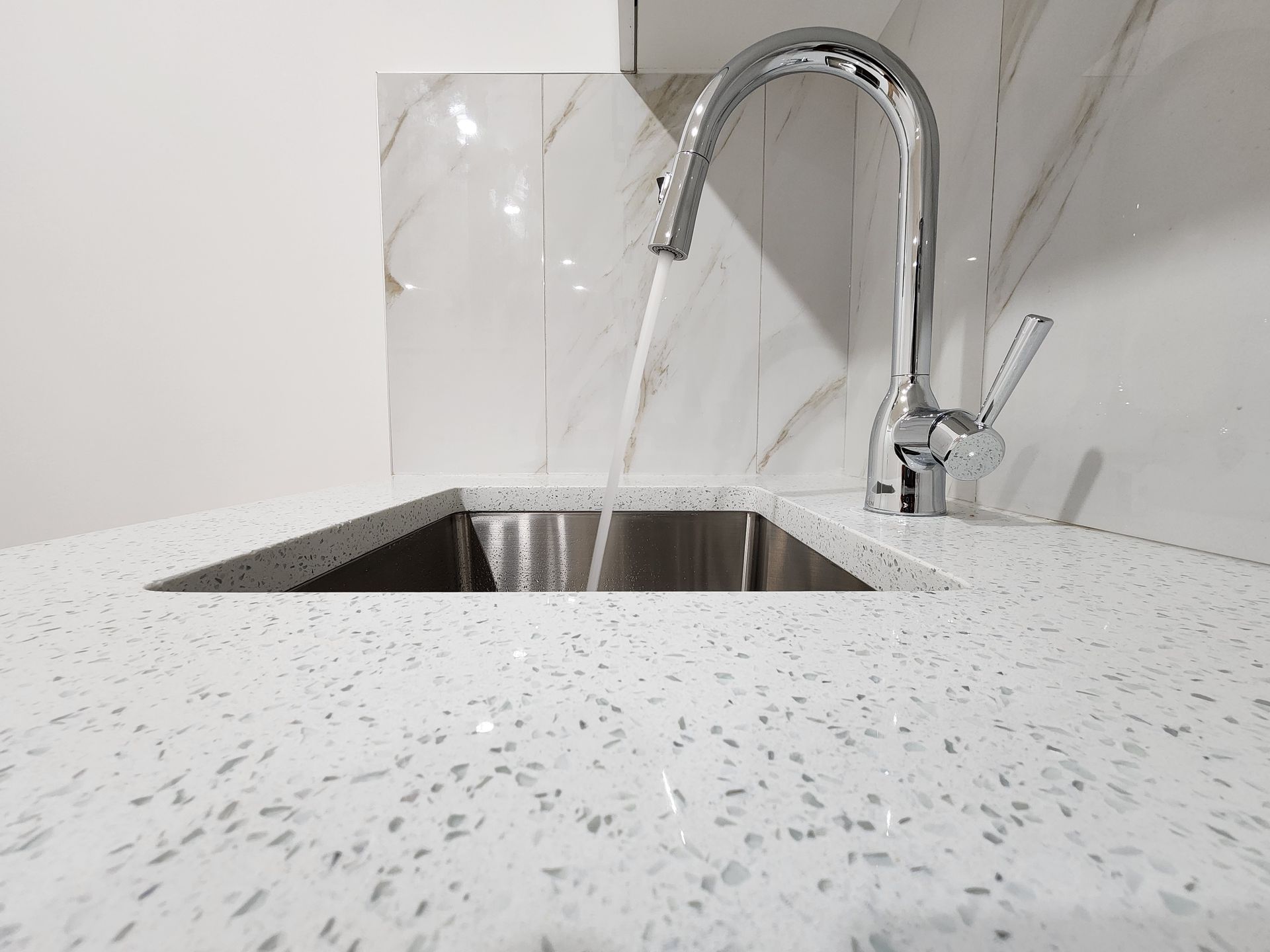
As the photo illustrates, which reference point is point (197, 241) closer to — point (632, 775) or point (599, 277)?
point (599, 277)

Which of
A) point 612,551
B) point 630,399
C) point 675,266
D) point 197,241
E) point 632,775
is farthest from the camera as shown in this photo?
point 197,241

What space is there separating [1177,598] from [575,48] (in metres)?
1.27

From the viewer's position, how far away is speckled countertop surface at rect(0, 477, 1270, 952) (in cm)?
11

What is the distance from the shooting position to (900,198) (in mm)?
539

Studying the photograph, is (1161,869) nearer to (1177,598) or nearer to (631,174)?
(1177,598)

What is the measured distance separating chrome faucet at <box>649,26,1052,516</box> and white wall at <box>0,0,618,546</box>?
0.78 metres

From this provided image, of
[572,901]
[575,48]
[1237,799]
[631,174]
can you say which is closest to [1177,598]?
[1237,799]

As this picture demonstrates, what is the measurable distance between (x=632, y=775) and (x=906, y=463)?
18.5 inches

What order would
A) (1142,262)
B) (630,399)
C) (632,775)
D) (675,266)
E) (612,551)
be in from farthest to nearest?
1. (675,266)
2. (612,551)
3. (630,399)
4. (1142,262)
5. (632,775)

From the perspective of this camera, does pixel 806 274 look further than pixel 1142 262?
Yes

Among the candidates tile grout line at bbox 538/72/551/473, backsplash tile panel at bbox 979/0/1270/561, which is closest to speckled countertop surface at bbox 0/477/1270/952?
backsplash tile panel at bbox 979/0/1270/561

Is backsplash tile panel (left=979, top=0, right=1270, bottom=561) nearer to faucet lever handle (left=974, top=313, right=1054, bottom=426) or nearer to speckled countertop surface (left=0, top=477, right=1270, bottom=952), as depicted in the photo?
faucet lever handle (left=974, top=313, right=1054, bottom=426)

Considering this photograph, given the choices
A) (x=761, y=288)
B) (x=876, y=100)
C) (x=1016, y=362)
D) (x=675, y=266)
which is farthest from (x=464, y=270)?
(x=1016, y=362)

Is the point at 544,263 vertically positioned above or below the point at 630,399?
above
